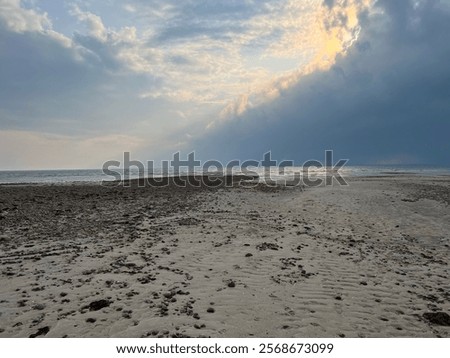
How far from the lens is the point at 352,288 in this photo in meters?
7.79

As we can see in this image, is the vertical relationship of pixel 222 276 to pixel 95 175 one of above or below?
below

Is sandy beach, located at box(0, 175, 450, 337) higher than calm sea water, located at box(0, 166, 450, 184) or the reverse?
the reverse

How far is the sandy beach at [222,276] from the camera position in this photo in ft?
19.5

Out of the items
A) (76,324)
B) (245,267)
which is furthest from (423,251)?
(76,324)

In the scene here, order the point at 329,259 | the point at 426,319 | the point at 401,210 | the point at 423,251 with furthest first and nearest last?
the point at 401,210
the point at 423,251
the point at 329,259
the point at 426,319

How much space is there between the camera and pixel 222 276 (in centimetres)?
834

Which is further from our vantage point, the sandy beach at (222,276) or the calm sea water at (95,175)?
the calm sea water at (95,175)

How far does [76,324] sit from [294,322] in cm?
408

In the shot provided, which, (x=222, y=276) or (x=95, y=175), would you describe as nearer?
(x=222, y=276)

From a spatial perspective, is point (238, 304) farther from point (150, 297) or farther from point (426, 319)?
point (426, 319)

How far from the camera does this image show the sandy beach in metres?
5.94

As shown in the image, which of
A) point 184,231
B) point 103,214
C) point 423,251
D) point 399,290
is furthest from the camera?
point 103,214

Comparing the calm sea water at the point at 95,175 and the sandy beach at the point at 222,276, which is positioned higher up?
the calm sea water at the point at 95,175

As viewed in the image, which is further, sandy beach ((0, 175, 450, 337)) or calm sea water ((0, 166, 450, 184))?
calm sea water ((0, 166, 450, 184))
